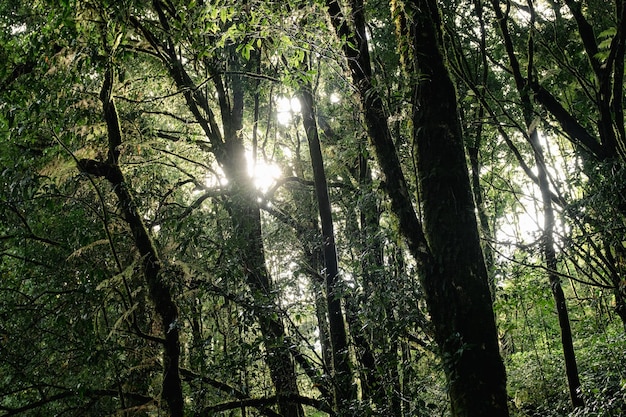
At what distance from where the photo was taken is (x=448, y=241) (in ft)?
10.8

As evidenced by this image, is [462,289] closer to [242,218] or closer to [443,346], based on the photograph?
[443,346]

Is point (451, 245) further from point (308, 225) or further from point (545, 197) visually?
point (308, 225)

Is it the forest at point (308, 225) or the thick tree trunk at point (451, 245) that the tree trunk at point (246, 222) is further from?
the thick tree trunk at point (451, 245)

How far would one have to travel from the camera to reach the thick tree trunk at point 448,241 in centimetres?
306

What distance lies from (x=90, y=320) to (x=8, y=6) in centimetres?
510

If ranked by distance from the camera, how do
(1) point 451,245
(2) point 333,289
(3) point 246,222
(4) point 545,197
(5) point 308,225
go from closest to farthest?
(1) point 451,245, (2) point 333,289, (3) point 246,222, (4) point 545,197, (5) point 308,225

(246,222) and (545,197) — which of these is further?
(545,197)

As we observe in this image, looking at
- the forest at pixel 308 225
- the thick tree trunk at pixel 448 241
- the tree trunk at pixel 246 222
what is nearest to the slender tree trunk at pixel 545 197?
the forest at pixel 308 225

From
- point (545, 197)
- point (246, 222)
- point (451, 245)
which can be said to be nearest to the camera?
point (451, 245)

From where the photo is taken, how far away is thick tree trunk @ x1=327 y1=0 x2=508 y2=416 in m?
3.06

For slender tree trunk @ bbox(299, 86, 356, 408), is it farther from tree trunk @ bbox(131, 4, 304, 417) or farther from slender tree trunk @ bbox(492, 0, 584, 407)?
slender tree trunk @ bbox(492, 0, 584, 407)

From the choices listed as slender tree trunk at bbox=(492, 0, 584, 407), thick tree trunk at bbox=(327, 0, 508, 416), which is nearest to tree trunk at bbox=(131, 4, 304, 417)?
thick tree trunk at bbox=(327, 0, 508, 416)

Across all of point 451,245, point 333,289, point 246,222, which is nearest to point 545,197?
point 333,289

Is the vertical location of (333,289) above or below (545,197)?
below
